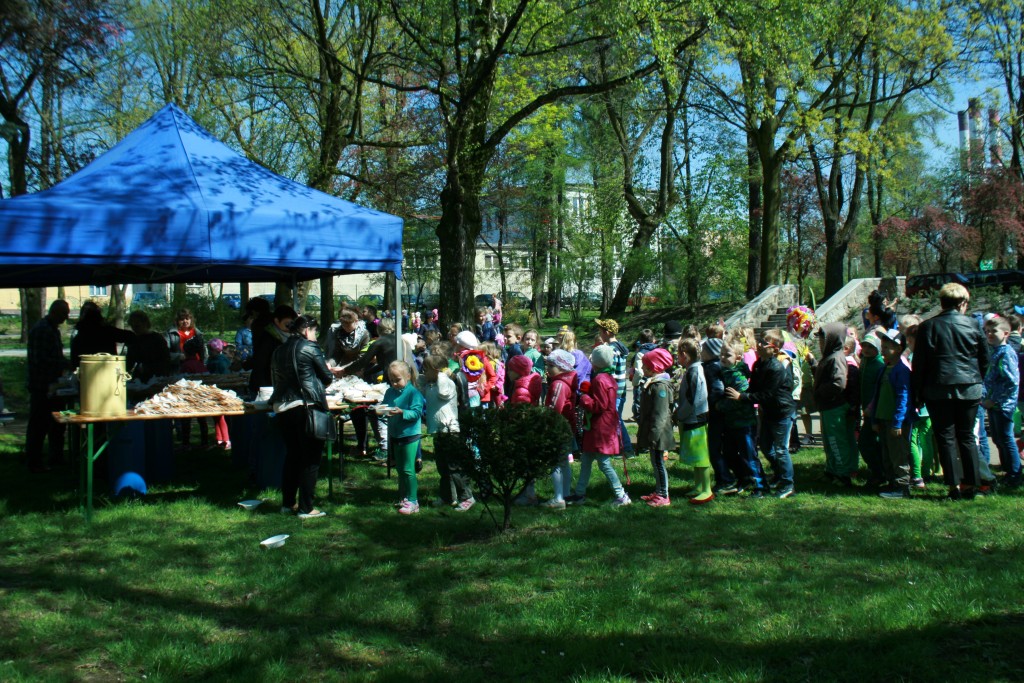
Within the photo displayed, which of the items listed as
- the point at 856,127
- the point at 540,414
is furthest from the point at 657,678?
the point at 856,127

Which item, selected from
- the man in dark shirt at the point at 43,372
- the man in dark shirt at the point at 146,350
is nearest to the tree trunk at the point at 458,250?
the man in dark shirt at the point at 146,350

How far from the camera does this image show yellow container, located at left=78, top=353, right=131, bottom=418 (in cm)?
708

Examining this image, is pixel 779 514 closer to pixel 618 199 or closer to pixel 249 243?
pixel 249 243

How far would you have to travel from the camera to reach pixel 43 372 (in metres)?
9.32

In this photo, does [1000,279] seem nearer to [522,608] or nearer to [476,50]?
[476,50]

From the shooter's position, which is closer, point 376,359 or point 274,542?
point 274,542

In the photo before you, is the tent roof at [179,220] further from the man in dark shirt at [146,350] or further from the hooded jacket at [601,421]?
the hooded jacket at [601,421]

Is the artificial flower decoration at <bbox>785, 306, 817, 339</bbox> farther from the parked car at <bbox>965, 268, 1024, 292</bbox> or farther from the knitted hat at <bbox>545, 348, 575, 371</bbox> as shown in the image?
the parked car at <bbox>965, 268, 1024, 292</bbox>

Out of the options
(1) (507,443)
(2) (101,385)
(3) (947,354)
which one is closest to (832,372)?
(3) (947,354)

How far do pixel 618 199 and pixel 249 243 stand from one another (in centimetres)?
2450

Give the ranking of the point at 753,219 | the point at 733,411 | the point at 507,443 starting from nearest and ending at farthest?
1. the point at 507,443
2. the point at 733,411
3. the point at 753,219

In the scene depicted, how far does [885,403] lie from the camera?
766cm

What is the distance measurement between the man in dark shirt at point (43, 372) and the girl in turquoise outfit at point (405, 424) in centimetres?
431

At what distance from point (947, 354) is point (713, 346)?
2.02 meters
